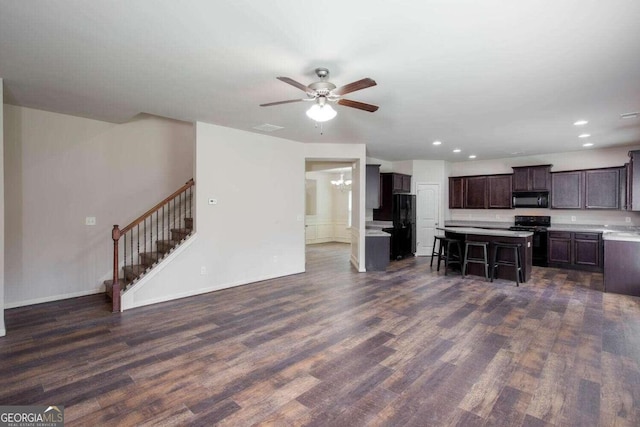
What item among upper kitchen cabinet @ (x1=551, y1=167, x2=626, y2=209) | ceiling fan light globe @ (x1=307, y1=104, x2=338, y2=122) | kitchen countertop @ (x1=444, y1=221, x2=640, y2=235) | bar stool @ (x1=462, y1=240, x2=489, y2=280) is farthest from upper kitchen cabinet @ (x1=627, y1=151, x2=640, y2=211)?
ceiling fan light globe @ (x1=307, y1=104, x2=338, y2=122)

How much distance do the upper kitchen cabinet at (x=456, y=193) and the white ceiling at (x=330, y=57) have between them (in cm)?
386

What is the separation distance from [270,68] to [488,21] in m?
1.81

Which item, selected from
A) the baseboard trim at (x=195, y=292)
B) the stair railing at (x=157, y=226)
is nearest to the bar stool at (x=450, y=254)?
the baseboard trim at (x=195, y=292)

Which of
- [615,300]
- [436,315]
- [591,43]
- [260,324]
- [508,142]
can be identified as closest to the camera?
[591,43]

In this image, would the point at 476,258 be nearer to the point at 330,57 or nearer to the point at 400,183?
the point at 400,183

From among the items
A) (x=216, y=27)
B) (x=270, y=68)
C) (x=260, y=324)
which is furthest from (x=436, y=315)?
(x=216, y=27)

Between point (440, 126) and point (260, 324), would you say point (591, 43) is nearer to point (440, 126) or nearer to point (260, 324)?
point (440, 126)

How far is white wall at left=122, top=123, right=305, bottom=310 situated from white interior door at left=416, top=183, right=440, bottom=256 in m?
3.75

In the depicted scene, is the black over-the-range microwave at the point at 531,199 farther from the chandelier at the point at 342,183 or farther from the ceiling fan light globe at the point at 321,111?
the ceiling fan light globe at the point at 321,111

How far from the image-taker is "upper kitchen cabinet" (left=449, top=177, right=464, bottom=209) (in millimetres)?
8344

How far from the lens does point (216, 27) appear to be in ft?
7.38

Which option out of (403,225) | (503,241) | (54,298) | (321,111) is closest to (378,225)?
(403,225)

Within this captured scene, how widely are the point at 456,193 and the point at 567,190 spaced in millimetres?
2377

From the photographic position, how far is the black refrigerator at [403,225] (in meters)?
7.58
